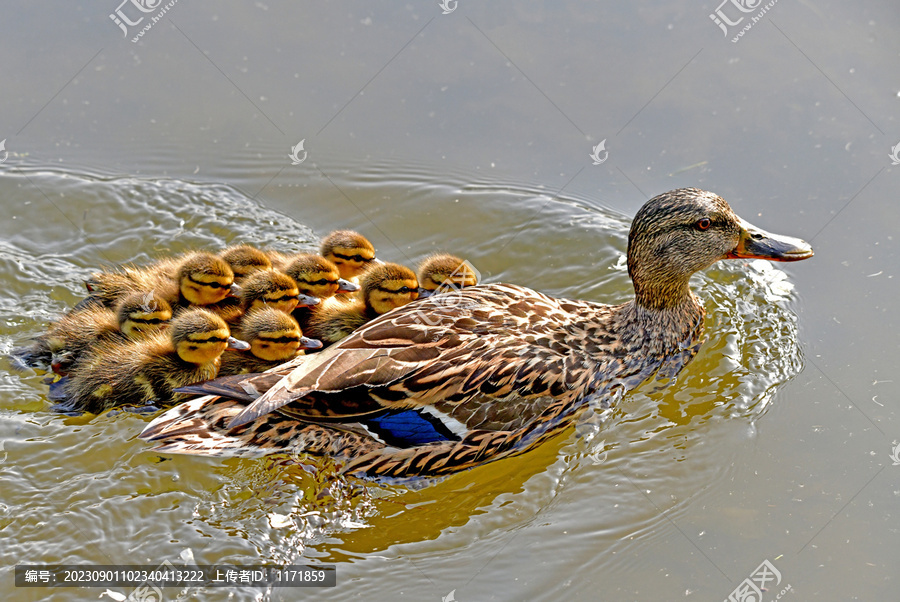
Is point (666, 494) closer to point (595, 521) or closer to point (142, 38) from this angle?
point (595, 521)

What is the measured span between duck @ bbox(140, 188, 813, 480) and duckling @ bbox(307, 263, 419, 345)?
0.33 meters

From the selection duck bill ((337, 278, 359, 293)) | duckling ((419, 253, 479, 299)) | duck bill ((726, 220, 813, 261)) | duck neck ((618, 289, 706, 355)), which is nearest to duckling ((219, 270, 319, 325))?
duck bill ((337, 278, 359, 293))

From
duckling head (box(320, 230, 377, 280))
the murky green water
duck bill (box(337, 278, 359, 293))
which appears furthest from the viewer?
duckling head (box(320, 230, 377, 280))

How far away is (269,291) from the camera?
492cm

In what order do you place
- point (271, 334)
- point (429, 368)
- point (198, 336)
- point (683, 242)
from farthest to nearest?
point (683, 242)
point (271, 334)
point (198, 336)
point (429, 368)

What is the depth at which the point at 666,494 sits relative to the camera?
176 inches

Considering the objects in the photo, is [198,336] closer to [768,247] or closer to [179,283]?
[179,283]

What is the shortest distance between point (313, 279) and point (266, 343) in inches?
23.2

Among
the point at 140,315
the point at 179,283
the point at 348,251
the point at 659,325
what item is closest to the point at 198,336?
the point at 140,315

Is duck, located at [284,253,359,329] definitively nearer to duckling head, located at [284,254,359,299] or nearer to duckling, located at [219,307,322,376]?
duckling head, located at [284,254,359,299]

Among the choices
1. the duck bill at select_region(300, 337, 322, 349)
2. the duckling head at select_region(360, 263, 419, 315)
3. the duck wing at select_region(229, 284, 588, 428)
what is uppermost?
the duckling head at select_region(360, 263, 419, 315)

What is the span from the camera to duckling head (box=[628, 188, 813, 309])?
4.78 meters

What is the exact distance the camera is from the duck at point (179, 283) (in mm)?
4902

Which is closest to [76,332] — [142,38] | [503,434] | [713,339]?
[503,434]
